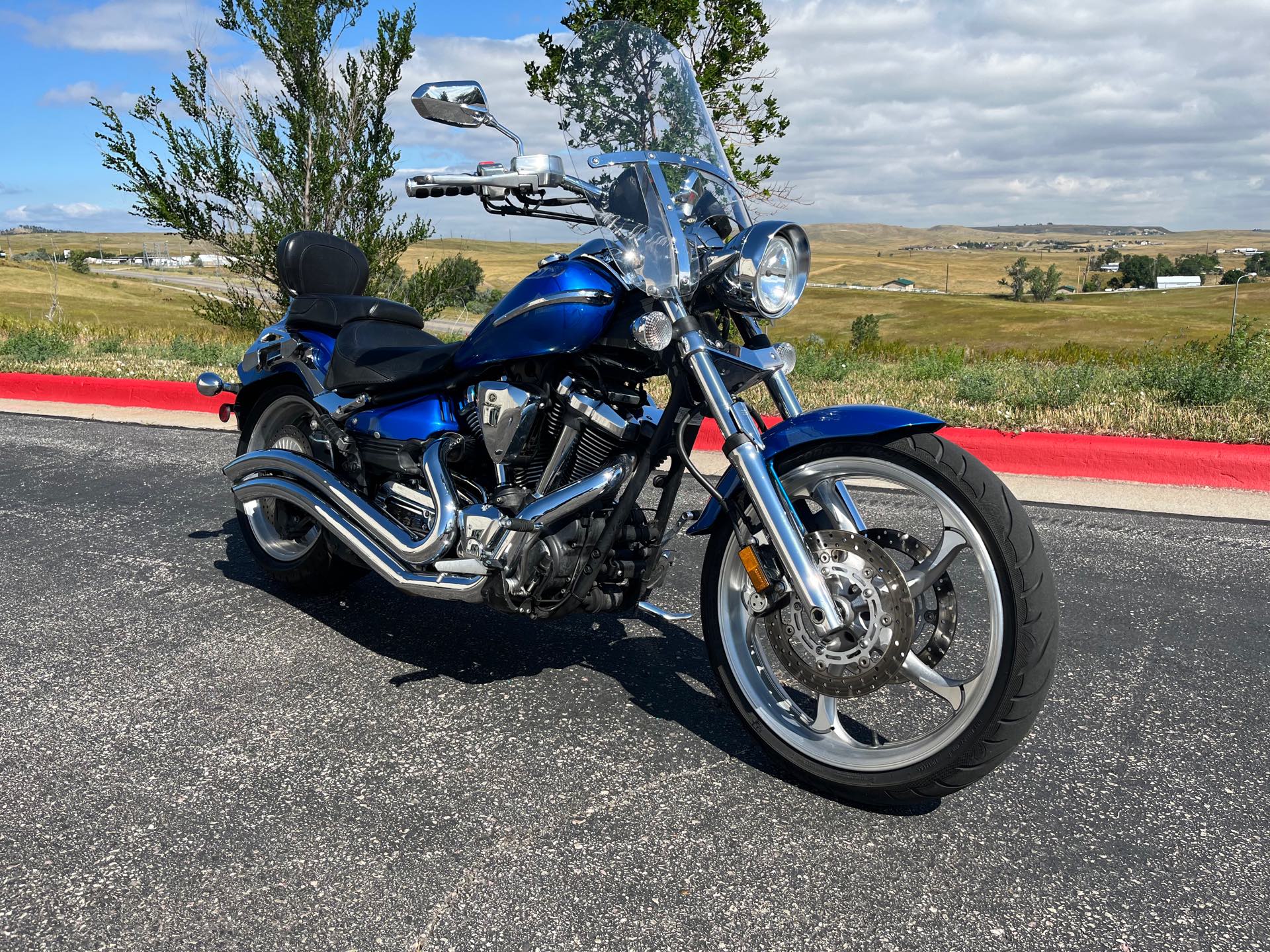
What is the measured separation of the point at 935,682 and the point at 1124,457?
175 inches

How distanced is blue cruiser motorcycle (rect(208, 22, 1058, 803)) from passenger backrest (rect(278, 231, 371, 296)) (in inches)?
26.0

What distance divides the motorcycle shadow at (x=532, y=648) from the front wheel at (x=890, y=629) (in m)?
0.25

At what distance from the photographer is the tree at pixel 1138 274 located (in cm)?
14462

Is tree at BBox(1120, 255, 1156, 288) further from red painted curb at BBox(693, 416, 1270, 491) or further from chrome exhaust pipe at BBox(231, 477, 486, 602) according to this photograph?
chrome exhaust pipe at BBox(231, 477, 486, 602)

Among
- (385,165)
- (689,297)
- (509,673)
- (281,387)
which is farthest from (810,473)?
(385,165)

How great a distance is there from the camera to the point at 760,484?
2.71 metres

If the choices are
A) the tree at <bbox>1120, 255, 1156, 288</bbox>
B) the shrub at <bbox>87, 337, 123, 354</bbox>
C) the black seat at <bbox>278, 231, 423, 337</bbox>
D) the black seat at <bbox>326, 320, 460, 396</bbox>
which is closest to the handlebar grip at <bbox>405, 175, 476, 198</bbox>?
the black seat at <bbox>326, 320, 460, 396</bbox>

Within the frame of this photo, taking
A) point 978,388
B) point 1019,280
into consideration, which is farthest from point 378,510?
point 1019,280

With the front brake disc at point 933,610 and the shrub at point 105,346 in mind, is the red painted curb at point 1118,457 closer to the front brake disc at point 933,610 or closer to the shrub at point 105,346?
the front brake disc at point 933,610

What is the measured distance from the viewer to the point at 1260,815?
270 centimetres

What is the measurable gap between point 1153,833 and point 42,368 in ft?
39.2

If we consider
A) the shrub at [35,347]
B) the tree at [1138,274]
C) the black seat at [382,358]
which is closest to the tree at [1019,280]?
the tree at [1138,274]

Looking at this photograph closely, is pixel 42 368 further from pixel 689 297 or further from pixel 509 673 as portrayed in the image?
pixel 689 297

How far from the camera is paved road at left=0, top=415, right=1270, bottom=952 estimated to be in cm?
229
